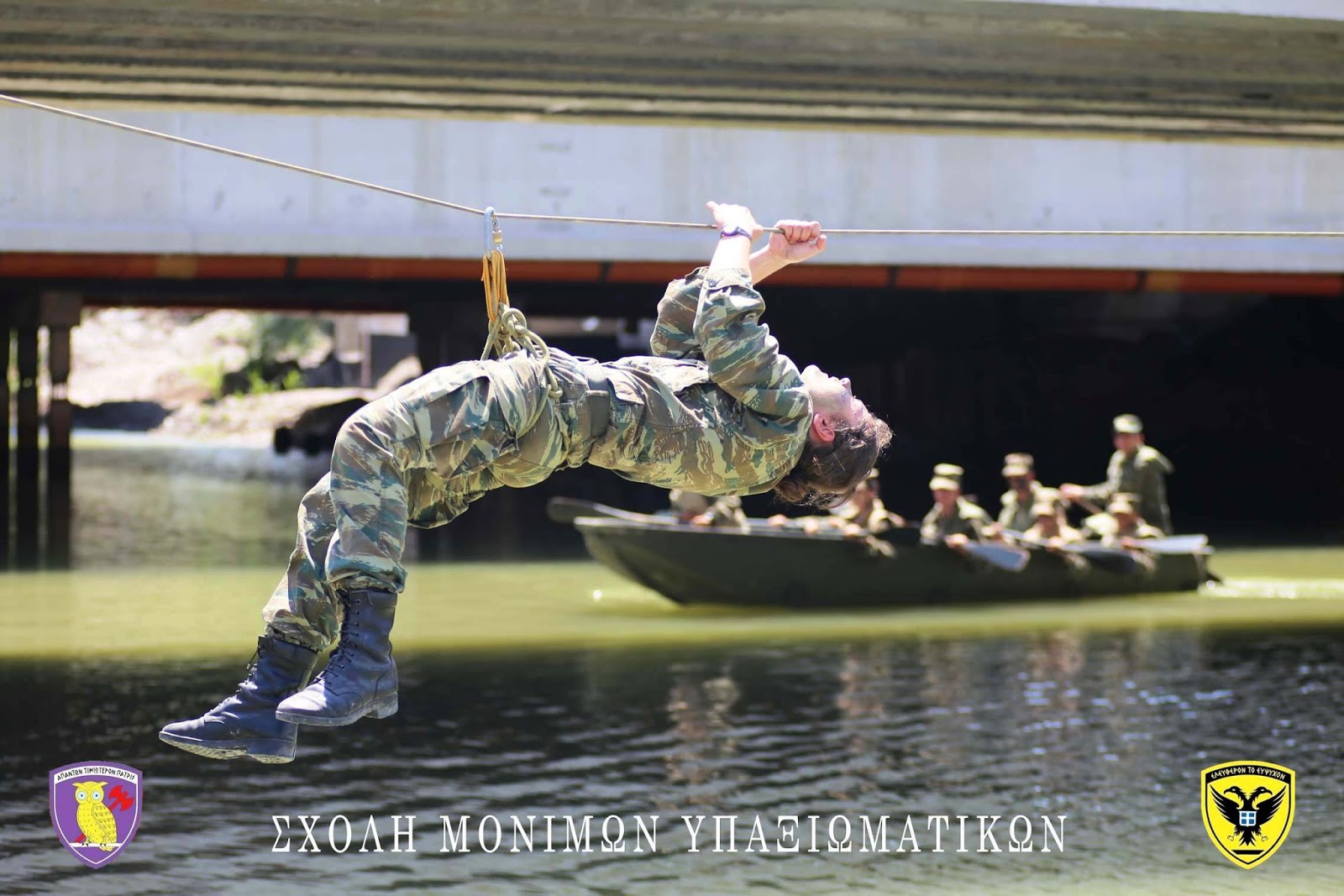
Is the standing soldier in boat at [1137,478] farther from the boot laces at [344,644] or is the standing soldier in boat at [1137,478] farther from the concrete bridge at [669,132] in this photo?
the boot laces at [344,644]

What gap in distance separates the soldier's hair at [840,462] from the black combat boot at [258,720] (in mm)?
1649

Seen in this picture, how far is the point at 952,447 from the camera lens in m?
42.7

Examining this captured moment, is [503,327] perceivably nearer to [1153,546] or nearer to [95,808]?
[95,808]

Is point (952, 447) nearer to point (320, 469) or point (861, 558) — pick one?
point (320, 469)

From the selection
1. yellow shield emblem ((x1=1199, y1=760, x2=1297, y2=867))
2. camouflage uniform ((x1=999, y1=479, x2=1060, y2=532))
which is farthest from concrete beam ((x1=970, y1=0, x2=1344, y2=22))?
camouflage uniform ((x1=999, y1=479, x2=1060, y2=532))

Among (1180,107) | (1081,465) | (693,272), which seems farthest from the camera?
(1081,465)

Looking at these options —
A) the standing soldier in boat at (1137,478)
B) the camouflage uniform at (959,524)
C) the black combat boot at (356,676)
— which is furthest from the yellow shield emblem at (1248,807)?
the standing soldier in boat at (1137,478)

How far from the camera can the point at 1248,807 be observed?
11547mm

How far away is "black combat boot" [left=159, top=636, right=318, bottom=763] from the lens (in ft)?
16.6

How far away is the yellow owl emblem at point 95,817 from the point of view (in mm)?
10383

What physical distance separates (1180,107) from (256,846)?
13.5m

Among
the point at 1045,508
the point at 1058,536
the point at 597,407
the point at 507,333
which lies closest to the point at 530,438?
the point at 597,407

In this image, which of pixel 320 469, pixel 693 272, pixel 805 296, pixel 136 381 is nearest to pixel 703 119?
pixel 693 272

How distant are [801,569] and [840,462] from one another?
45.6 ft
